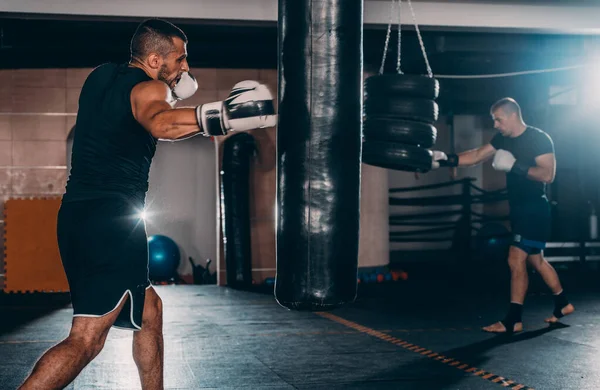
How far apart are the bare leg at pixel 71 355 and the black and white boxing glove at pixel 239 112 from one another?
0.67 metres

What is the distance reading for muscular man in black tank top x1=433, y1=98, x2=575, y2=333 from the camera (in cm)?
510

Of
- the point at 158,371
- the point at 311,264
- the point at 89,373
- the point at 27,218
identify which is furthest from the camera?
the point at 27,218

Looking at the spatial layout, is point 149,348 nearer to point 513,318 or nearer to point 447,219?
point 513,318

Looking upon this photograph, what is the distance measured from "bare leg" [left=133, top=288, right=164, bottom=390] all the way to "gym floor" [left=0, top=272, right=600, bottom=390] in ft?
2.47

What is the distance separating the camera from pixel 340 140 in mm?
3219

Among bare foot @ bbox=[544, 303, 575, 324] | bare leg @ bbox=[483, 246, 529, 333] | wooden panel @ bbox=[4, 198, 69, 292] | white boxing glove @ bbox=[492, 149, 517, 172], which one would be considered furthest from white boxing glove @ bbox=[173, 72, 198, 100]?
wooden panel @ bbox=[4, 198, 69, 292]

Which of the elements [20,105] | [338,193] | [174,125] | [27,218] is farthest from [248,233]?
[174,125]

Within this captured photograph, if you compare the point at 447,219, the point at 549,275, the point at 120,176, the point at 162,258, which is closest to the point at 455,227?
the point at 447,219

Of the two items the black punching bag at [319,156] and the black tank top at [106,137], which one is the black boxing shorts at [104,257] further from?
the black punching bag at [319,156]

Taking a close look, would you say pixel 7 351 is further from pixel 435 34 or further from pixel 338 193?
pixel 435 34

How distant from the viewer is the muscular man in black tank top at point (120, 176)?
2.43 metres

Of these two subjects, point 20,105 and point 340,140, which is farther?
point 20,105

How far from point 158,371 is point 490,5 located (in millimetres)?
5597

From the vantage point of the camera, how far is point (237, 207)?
892 cm
